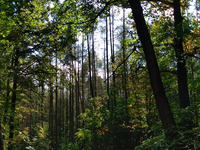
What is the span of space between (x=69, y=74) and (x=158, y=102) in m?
5.33

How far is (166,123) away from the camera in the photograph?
418 centimetres

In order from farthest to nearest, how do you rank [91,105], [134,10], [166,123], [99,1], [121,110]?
[121,110] → [91,105] → [99,1] → [134,10] → [166,123]

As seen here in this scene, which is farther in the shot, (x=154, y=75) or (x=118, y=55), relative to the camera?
(x=118, y=55)

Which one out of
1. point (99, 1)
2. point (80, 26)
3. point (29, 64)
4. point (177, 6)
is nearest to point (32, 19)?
point (80, 26)

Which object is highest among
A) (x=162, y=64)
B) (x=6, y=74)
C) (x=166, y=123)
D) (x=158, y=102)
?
(x=162, y=64)

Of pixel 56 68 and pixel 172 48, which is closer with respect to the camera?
pixel 172 48

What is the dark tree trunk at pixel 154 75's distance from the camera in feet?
14.0

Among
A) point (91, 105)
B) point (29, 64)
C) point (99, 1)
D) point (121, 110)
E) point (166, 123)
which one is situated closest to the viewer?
point (166, 123)

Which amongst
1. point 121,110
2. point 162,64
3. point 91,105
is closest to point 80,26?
point 162,64

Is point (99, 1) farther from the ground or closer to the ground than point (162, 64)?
farther from the ground

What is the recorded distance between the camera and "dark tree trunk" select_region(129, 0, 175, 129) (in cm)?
427

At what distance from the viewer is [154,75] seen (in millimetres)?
4457

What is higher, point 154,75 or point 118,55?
point 118,55

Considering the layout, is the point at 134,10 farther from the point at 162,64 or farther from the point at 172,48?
the point at 162,64
